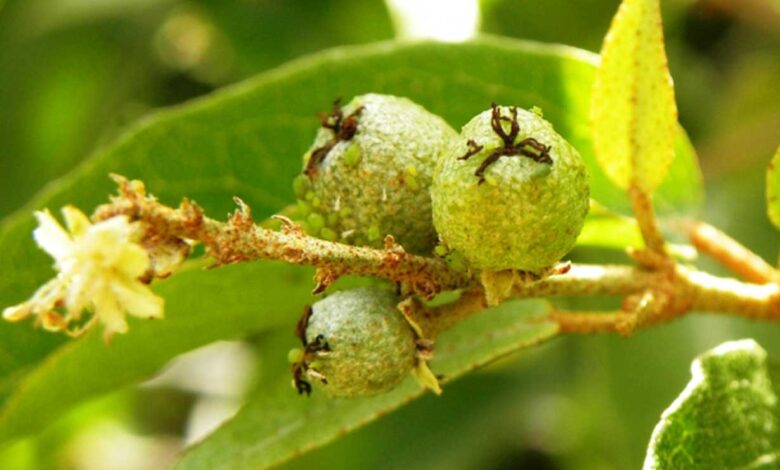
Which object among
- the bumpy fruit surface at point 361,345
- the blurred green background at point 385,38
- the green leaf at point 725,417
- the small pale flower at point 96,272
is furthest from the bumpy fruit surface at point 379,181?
the blurred green background at point 385,38

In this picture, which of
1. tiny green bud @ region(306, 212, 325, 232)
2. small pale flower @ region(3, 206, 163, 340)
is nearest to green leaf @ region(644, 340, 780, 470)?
tiny green bud @ region(306, 212, 325, 232)

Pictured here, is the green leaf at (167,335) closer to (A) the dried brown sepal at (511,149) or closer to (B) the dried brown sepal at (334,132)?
(B) the dried brown sepal at (334,132)

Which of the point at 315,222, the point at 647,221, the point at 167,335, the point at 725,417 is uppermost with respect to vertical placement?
the point at 315,222

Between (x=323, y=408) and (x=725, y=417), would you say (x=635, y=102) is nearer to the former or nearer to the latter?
(x=725, y=417)

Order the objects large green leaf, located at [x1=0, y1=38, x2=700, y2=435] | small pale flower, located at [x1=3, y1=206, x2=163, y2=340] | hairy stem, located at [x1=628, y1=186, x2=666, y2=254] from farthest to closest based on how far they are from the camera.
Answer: large green leaf, located at [x1=0, y1=38, x2=700, y2=435]
hairy stem, located at [x1=628, y1=186, x2=666, y2=254]
small pale flower, located at [x1=3, y1=206, x2=163, y2=340]

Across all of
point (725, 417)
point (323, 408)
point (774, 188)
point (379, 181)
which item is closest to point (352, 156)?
point (379, 181)

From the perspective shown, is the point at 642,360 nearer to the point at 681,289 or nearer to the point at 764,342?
the point at 764,342

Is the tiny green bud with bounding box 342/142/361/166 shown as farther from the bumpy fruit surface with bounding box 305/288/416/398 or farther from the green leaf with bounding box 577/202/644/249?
the green leaf with bounding box 577/202/644/249
